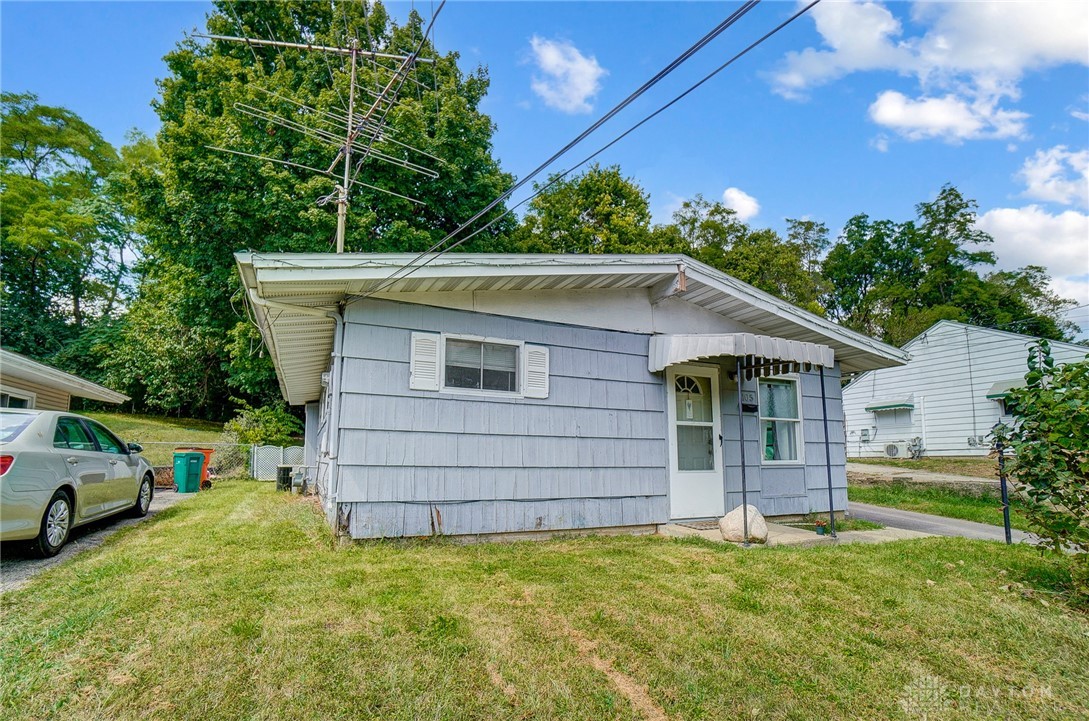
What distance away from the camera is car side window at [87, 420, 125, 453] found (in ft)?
19.6

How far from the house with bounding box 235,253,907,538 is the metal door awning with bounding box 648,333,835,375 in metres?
0.02

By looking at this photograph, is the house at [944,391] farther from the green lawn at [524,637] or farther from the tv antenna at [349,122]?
the tv antenna at [349,122]

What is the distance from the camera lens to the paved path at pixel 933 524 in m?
7.49

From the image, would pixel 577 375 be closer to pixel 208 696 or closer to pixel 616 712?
pixel 616 712

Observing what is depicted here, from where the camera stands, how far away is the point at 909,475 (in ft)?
44.0

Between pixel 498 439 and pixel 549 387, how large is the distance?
85cm

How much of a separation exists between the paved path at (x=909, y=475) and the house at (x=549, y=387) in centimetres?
583

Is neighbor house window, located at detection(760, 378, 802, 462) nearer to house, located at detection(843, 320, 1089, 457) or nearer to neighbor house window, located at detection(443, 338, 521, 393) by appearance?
neighbor house window, located at detection(443, 338, 521, 393)

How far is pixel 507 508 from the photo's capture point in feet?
19.5

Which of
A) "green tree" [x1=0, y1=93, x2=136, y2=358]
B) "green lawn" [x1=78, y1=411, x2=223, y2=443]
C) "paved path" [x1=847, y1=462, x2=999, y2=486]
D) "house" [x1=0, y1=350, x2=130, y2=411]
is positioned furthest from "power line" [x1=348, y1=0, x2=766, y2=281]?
"green tree" [x1=0, y1=93, x2=136, y2=358]

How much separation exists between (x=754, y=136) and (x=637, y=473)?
406 cm

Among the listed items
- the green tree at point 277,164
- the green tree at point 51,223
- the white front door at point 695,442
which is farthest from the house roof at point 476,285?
the green tree at point 51,223

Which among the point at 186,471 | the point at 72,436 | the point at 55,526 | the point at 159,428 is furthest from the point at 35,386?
the point at 159,428

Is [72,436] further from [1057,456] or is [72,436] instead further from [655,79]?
[1057,456]
